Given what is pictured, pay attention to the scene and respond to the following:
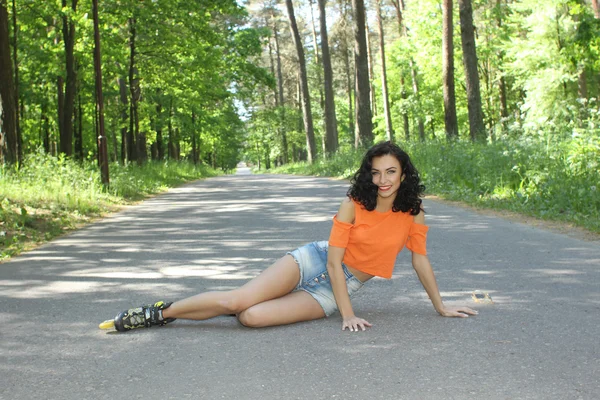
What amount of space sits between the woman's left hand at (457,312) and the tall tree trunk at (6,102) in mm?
13993

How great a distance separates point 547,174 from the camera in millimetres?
12195

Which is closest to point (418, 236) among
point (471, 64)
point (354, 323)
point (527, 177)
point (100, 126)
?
point (354, 323)

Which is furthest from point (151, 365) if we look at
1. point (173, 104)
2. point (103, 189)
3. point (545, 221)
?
point (173, 104)

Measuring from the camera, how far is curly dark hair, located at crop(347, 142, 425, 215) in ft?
15.0

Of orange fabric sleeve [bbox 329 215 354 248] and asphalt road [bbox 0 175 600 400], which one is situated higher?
orange fabric sleeve [bbox 329 215 354 248]

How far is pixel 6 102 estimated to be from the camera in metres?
16.1

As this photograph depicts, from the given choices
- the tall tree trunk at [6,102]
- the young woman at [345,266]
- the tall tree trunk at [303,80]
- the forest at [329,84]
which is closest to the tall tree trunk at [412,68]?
the forest at [329,84]

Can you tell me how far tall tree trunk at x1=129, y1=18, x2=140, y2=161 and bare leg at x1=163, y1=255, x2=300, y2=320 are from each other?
918 inches

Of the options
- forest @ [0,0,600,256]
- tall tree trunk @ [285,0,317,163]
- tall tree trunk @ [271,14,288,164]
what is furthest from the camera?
tall tree trunk @ [271,14,288,164]

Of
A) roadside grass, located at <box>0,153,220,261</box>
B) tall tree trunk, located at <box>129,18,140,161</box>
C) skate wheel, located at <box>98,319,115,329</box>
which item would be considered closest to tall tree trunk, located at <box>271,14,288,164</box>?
tall tree trunk, located at <box>129,18,140,161</box>

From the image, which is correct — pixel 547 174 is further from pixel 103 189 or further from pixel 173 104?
pixel 173 104

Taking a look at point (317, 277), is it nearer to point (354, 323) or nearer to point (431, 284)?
point (354, 323)

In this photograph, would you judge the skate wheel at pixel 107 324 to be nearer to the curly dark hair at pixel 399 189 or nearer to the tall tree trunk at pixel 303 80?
the curly dark hair at pixel 399 189

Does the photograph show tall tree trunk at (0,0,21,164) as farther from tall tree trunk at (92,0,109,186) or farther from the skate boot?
the skate boot
